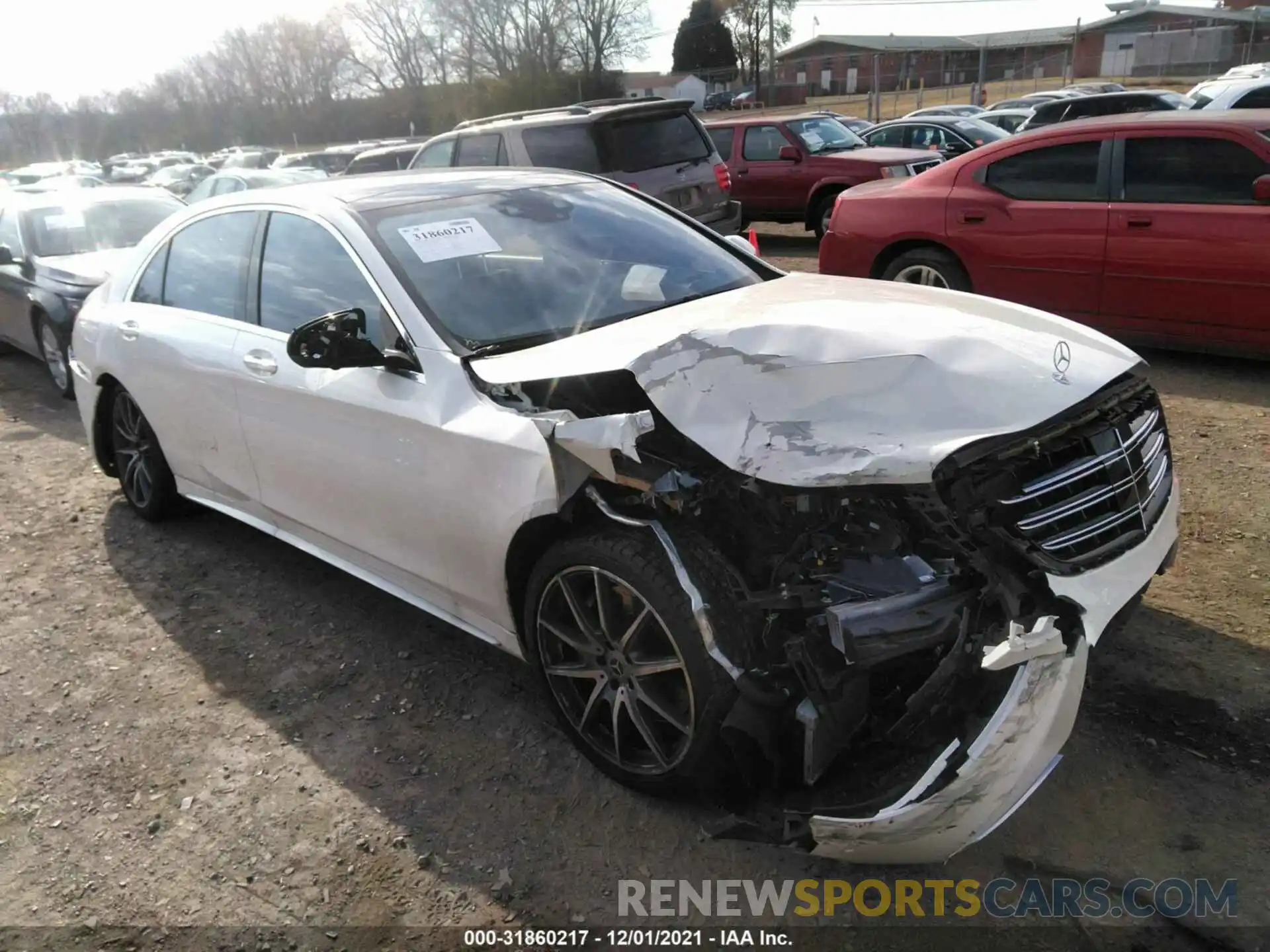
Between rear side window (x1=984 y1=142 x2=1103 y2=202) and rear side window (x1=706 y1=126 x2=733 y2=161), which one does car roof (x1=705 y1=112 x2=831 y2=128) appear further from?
rear side window (x1=984 y1=142 x2=1103 y2=202)

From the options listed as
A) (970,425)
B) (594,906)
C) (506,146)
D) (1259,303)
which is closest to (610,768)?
(594,906)

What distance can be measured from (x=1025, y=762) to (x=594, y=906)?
1164 millimetres

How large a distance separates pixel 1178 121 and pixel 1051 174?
0.80 m

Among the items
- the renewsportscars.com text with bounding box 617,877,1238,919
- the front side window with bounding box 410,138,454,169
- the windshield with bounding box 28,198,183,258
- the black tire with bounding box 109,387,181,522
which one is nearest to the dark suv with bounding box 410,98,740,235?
the front side window with bounding box 410,138,454,169

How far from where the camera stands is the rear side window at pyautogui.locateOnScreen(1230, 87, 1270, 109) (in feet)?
45.0

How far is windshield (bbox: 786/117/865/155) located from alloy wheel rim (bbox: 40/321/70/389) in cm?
890

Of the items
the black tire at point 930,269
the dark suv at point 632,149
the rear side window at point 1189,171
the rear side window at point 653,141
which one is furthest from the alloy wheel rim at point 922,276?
the rear side window at point 653,141

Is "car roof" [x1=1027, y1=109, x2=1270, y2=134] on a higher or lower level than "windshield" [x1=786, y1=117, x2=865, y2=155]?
higher

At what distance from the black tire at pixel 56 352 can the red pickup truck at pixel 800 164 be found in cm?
781

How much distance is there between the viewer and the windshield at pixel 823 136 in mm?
12484

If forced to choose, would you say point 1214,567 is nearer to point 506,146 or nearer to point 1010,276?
point 1010,276

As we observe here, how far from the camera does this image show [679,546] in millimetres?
2561

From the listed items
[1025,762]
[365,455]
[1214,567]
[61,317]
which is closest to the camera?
[1025,762]

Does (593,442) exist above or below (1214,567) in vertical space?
A: above
